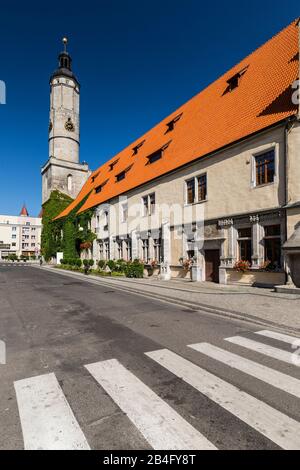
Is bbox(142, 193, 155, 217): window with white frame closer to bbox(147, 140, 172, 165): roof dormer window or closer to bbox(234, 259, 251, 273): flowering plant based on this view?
bbox(147, 140, 172, 165): roof dormer window

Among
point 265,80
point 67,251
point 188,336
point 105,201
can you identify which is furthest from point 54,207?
point 188,336

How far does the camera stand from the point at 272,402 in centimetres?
341

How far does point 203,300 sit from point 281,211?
614 centimetres

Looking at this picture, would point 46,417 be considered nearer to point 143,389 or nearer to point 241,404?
point 143,389

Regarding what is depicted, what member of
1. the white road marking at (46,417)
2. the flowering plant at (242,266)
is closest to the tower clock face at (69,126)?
the flowering plant at (242,266)

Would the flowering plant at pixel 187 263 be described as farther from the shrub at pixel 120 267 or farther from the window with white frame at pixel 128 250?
the window with white frame at pixel 128 250

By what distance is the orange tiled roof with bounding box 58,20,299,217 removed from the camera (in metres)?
14.5

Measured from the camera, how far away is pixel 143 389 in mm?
3727

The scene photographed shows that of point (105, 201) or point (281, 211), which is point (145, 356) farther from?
point (105, 201)

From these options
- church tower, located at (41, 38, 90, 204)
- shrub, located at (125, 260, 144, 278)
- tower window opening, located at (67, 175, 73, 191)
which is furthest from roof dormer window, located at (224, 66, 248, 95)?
tower window opening, located at (67, 175, 73, 191)

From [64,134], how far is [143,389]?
1883 inches

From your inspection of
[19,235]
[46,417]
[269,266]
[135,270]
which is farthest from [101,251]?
[19,235]

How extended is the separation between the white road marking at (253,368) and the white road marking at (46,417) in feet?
9.03

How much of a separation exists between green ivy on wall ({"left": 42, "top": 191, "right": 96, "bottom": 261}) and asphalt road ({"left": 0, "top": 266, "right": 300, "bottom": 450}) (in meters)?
26.5
